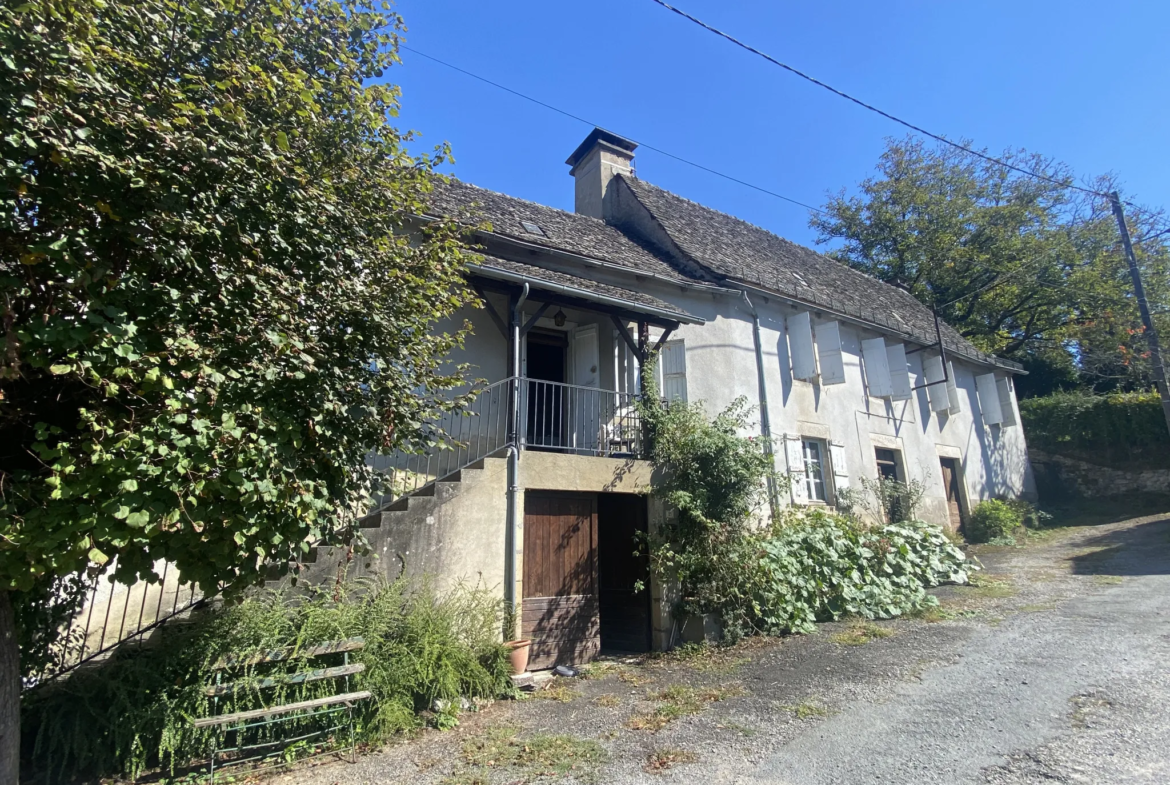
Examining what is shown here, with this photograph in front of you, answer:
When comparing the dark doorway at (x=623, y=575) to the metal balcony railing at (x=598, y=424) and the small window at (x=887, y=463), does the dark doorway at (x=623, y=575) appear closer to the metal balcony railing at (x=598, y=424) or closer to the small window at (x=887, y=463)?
the metal balcony railing at (x=598, y=424)

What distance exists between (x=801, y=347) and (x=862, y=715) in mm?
7859

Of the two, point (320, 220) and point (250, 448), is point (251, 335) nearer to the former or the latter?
point (250, 448)

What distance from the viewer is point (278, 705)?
4.37 meters

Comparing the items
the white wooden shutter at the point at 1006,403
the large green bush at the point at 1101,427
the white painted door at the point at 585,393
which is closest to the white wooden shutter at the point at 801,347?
the white painted door at the point at 585,393

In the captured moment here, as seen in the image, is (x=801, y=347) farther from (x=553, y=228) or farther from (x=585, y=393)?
(x=553, y=228)

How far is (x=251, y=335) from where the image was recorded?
331cm

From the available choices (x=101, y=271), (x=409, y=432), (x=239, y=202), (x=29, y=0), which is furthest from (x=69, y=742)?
(x=29, y=0)

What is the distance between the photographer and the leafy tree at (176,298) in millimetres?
2730

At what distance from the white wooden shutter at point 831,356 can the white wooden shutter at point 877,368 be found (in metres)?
1.35

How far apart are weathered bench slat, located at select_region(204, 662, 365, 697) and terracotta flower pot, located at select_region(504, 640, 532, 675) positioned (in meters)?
1.74

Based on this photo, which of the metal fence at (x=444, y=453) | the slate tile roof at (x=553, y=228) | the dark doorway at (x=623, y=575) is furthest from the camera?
the slate tile roof at (x=553, y=228)

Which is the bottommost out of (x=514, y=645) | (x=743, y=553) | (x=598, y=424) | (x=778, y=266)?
(x=514, y=645)

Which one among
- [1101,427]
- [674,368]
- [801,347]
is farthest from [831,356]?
[1101,427]

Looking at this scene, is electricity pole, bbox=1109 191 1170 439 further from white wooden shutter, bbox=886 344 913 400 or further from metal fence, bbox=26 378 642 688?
metal fence, bbox=26 378 642 688
